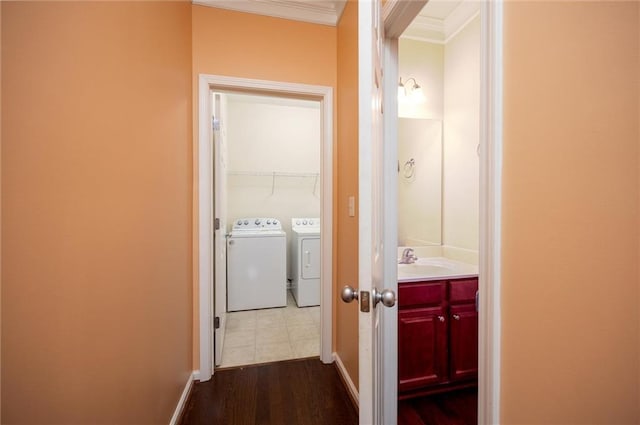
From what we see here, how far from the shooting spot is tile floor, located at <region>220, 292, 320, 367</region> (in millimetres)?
2131

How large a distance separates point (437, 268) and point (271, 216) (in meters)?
2.37

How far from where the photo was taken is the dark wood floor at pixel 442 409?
57.7 inches

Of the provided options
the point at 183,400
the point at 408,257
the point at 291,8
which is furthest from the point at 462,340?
the point at 291,8

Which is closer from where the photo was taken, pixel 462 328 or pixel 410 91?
pixel 462 328

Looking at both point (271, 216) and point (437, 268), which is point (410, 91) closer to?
point (437, 268)

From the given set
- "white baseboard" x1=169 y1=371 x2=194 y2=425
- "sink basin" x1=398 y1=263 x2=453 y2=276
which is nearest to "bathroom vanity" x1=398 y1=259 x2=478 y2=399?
"sink basin" x1=398 y1=263 x2=453 y2=276

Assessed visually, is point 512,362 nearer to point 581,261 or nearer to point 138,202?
point 581,261

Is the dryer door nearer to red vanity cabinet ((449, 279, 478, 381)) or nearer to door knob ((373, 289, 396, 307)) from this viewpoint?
red vanity cabinet ((449, 279, 478, 381))

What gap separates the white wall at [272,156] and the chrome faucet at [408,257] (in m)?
2.01

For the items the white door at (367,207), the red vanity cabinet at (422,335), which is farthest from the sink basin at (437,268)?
the white door at (367,207)

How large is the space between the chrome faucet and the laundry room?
1.14m

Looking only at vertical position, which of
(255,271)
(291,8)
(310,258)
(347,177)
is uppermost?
(291,8)

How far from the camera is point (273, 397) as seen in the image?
167 centimetres

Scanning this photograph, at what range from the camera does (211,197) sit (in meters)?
1.82
